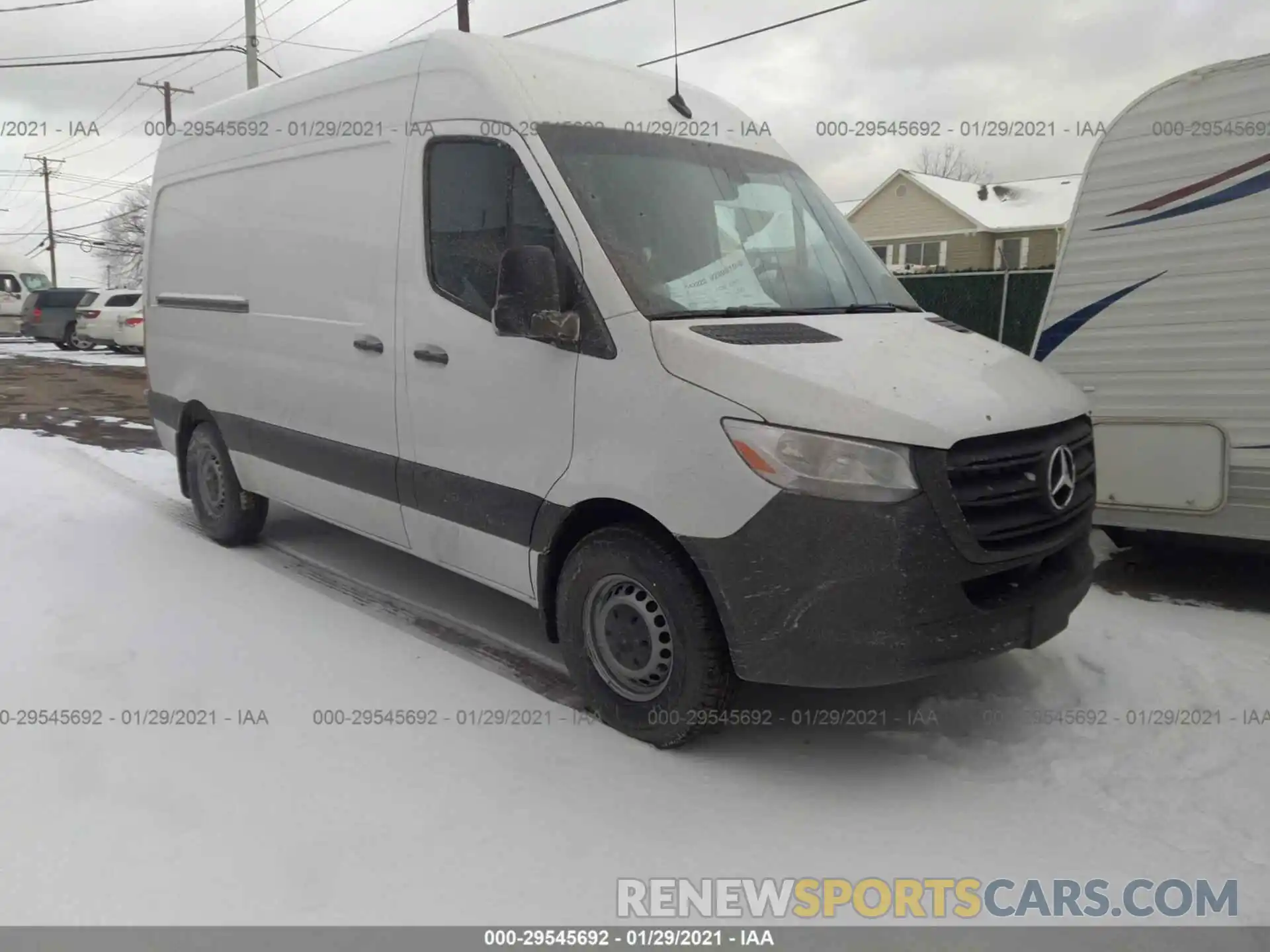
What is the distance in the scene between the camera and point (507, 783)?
3557 mm

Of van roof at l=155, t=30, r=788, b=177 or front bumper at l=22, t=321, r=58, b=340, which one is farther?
front bumper at l=22, t=321, r=58, b=340

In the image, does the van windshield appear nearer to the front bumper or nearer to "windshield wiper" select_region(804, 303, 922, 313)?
"windshield wiper" select_region(804, 303, 922, 313)

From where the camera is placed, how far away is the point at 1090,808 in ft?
11.3

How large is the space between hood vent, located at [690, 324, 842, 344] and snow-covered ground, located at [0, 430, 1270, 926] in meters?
1.59

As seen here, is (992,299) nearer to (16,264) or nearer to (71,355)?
(71,355)

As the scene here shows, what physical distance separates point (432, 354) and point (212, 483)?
2951 millimetres

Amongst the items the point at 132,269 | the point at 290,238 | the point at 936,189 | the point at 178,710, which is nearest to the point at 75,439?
the point at 290,238

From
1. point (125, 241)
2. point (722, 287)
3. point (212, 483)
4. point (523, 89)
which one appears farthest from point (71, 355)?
point (125, 241)

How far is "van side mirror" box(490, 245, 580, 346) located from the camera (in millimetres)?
3709

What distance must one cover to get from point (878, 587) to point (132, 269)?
77616 millimetres

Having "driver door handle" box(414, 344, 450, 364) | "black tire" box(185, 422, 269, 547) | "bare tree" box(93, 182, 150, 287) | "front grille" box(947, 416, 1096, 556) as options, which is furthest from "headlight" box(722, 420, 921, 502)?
"bare tree" box(93, 182, 150, 287)

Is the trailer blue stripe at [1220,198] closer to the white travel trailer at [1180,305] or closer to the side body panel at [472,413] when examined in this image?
the white travel trailer at [1180,305]
